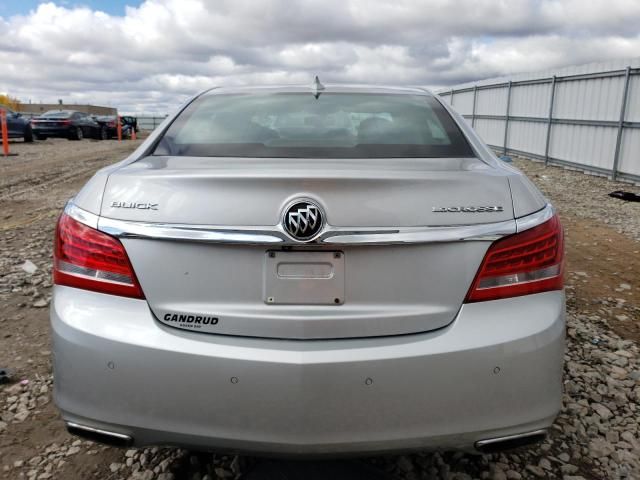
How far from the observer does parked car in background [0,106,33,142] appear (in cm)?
2014

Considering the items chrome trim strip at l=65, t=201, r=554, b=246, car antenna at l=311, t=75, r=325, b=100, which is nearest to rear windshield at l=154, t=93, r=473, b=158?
car antenna at l=311, t=75, r=325, b=100

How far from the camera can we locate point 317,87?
112 inches

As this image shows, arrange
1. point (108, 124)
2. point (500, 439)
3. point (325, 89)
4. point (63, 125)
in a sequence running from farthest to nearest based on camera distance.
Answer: point (108, 124), point (63, 125), point (325, 89), point (500, 439)

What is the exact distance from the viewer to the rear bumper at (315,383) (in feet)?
5.16

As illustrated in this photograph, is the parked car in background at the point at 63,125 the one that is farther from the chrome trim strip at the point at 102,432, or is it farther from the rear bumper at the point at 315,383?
the rear bumper at the point at 315,383

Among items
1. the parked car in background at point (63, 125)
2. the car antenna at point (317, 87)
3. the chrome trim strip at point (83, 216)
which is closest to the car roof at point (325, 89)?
the car antenna at point (317, 87)

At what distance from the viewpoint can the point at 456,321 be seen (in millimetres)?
1647

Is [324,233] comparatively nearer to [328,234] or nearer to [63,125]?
[328,234]

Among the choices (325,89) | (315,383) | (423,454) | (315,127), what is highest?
(325,89)

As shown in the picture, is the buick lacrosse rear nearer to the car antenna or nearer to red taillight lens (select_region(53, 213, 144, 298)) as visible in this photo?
red taillight lens (select_region(53, 213, 144, 298))

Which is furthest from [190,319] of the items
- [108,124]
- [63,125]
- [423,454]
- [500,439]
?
[108,124]

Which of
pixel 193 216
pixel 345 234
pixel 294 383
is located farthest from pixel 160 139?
pixel 294 383

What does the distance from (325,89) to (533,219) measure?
144 centimetres

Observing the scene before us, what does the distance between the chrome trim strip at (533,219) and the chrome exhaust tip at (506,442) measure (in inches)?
24.6
